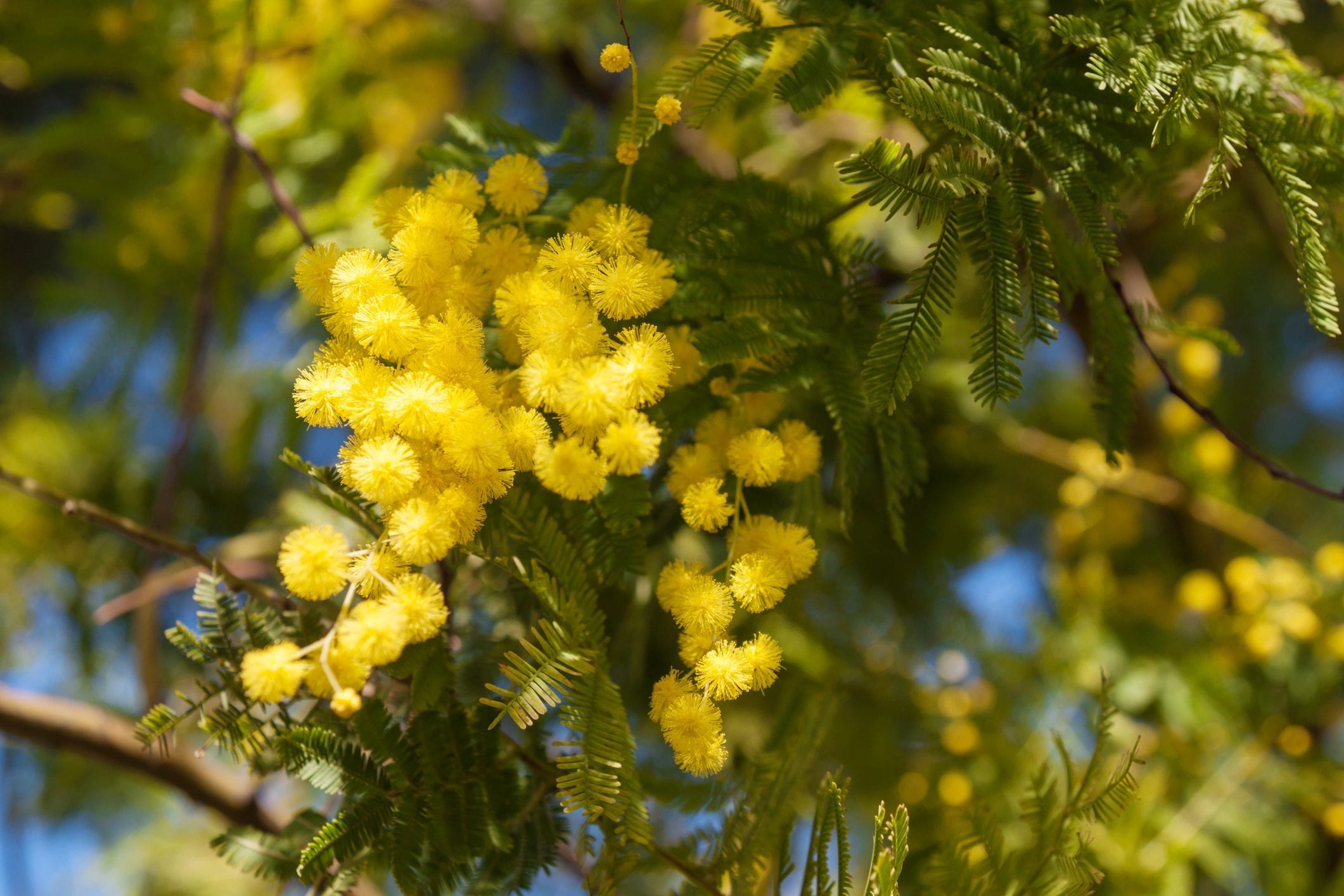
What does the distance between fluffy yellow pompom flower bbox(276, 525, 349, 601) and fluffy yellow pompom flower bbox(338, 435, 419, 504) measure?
0.04m

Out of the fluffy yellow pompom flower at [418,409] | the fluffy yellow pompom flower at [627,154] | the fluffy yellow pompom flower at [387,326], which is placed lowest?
the fluffy yellow pompom flower at [418,409]

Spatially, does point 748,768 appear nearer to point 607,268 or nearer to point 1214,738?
point 607,268

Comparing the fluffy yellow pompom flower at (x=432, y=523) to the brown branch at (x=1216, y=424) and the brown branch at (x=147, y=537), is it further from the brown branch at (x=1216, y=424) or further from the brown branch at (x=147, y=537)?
the brown branch at (x=1216, y=424)

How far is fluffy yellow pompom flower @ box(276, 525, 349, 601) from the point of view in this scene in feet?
1.65

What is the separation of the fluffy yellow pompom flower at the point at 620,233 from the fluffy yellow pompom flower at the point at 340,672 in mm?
300

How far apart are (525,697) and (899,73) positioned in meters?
0.45

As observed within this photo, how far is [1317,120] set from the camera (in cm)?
62

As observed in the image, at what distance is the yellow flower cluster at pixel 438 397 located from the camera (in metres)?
0.51

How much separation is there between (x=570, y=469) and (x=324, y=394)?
0.16 meters

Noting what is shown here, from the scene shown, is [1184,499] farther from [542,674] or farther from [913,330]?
[542,674]

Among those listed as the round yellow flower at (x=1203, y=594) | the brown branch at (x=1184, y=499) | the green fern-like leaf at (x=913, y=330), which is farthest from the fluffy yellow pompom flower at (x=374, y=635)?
the round yellow flower at (x=1203, y=594)

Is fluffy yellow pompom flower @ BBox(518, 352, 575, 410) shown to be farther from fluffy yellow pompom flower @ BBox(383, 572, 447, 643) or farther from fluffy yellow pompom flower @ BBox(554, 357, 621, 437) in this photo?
fluffy yellow pompom flower @ BBox(383, 572, 447, 643)

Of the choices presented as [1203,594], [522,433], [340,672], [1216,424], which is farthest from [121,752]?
[1203,594]

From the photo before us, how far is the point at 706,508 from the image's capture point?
572 millimetres
